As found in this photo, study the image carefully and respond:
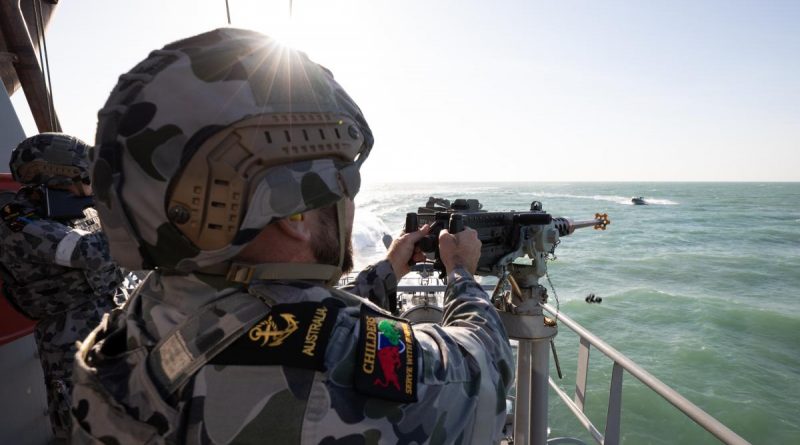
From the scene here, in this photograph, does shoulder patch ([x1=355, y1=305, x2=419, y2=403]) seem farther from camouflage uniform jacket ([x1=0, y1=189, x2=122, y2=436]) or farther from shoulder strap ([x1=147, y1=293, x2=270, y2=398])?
camouflage uniform jacket ([x1=0, y1=189, x2=122, y2=436])

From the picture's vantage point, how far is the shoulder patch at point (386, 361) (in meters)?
0.94

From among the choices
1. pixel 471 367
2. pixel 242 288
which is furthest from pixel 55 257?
pixel 471 367

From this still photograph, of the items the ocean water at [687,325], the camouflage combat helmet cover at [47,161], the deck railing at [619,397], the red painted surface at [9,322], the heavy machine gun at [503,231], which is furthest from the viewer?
the ocean water at [687,325]

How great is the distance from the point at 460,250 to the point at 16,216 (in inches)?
120

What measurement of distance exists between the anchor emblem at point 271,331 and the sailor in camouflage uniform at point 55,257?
8.67 ft

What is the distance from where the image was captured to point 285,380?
88 cm

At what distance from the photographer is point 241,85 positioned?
0.97 metres

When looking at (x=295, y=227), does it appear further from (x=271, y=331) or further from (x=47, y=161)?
(x=47, y=161)

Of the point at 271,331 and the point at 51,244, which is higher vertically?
the point at 271,331

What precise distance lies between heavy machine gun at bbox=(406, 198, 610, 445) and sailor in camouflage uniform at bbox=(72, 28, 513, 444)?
153cm

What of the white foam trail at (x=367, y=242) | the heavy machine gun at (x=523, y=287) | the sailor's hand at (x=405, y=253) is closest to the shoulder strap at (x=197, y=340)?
the sailor's hand at (x=405, y=253)

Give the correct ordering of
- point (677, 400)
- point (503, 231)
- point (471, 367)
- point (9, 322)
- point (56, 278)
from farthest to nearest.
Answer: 1. point (9, 322)
2. point (56, 278)
3. point (503, 231)
4. point (677, 400)
5. point (471, 367)

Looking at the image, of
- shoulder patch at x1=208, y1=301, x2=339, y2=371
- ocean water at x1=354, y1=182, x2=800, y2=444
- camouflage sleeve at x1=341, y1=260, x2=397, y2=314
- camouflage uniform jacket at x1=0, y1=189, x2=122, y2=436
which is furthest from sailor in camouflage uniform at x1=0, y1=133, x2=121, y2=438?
ocean water at x1=354, y1=182, x2=800, y2=444

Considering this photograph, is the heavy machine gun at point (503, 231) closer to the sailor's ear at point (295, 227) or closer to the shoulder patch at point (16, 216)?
the sailor's ear at point (295, 227)
